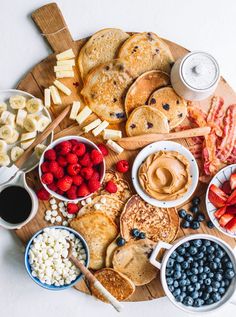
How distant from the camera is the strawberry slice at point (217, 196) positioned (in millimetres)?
2385

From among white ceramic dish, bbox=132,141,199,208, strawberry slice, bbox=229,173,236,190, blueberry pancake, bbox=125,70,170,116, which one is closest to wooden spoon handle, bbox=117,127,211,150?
white ceramic dish, bbox=132,141,199,208

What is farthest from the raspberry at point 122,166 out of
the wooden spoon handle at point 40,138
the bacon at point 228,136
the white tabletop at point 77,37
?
the white tabletop at point 77,37

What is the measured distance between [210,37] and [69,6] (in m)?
0.73

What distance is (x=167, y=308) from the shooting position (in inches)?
100

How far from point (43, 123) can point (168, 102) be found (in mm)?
600

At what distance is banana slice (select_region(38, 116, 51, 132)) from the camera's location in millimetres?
2386

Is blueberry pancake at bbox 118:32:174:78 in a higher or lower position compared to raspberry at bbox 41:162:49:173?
higher

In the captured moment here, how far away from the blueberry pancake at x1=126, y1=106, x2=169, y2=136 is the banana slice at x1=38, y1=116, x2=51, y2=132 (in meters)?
0.38

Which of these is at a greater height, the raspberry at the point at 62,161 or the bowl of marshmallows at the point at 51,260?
the raspberry at the point at 62,161

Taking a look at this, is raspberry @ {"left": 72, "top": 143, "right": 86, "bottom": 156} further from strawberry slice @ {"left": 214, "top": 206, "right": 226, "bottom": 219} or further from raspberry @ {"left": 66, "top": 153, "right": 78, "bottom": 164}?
strawberry slice @ {"left": 214, "top": 206, "right": 226, "bottom": 219}

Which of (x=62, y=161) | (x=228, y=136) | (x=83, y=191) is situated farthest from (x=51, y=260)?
(x=228, y=136)

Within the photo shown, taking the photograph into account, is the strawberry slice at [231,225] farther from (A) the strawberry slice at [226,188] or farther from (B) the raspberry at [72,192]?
(B) the raspberry at [72,192]

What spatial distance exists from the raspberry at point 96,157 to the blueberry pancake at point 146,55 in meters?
0.43

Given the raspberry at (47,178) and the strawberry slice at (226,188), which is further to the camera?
the strawberry slice at (226,188)
